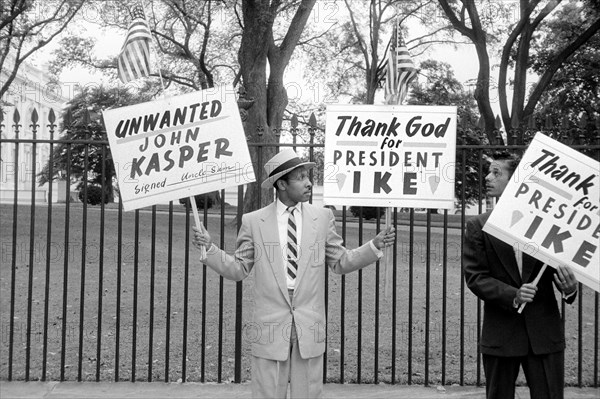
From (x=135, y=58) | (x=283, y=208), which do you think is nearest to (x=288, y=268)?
(x=283, y=208)

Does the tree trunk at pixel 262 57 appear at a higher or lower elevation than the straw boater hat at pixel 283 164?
higher

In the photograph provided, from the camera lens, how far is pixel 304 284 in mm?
4055

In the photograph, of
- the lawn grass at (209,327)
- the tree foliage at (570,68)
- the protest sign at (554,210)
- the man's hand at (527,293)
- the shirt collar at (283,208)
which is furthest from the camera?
the tree foliage at (570,68)

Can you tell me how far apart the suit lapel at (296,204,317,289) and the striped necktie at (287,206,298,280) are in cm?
4

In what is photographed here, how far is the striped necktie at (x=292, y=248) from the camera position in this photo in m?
4.09

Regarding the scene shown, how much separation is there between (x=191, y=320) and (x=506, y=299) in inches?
227

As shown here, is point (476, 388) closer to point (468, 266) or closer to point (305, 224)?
point (468, 266)

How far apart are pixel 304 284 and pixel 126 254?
36.3ft

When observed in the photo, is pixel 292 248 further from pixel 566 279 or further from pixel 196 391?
pixel 196 391

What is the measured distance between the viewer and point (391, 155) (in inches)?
183

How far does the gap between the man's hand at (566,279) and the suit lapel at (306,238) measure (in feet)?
4.77

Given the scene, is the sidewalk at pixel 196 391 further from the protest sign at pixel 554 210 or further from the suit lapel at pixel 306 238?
the protest sign at pixel 554 210

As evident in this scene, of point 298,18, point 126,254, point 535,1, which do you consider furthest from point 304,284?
point 535,1

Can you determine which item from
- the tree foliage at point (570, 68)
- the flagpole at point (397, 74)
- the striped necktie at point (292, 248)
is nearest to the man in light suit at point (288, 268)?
the striped necktie at point (292, 248)
